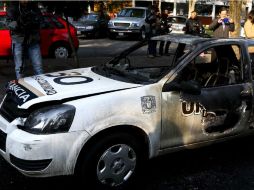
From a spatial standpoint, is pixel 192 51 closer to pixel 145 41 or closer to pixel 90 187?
pixel 145 41

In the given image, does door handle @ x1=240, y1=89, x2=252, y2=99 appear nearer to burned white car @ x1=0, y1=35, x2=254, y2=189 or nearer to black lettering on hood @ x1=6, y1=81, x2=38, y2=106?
burned white car @ x1=0, y1=35, x2=254, y2=189

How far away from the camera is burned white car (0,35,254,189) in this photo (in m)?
3.76

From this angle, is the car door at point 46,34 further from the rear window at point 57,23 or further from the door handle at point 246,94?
the door handle at point 246,94

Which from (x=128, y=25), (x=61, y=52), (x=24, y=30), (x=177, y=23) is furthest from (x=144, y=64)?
(x=177, y=23)

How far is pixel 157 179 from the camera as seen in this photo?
14.9 ft

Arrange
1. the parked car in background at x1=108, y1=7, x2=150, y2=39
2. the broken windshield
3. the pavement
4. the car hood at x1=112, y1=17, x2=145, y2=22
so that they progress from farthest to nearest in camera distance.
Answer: the car hood at x1=112, y1=17, x2=145, y2=22 → the parked car in background at x1=108, y1=7, x2=150, y2=39 → the pavement → the broken windshield

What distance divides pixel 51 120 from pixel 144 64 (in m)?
1.84

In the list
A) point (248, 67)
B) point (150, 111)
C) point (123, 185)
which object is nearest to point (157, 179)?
point (123, 185)

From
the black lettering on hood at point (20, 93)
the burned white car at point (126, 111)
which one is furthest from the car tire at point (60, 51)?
the black lettering on hood at point (20, 93)

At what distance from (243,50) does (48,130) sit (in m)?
2.53

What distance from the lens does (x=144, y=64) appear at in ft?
17.3

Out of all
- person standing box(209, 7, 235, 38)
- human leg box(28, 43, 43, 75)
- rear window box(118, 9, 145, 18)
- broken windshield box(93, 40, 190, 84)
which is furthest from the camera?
rear window box(118, 9, 145, 18)

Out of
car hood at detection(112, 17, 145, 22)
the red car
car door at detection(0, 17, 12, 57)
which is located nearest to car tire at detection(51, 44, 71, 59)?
the red car

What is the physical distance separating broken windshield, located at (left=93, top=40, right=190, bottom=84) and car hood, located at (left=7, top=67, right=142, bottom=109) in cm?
20
